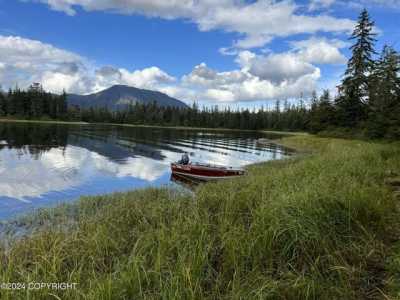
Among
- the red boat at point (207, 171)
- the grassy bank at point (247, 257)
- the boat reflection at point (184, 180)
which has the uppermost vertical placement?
the grassy bank at point (247, 257)

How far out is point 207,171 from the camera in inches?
976

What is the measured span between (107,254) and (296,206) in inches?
162

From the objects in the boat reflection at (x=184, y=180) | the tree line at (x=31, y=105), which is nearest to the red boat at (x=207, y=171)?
the boat reflection at (x=184, y=180)

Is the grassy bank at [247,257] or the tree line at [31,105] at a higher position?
the tree line at [31,105]

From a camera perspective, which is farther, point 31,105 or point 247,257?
point 31,105

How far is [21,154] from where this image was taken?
3244cm

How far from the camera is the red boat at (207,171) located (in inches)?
954

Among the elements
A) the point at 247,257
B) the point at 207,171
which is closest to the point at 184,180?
the point at 207,171

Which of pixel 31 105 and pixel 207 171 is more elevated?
pixel 31 105

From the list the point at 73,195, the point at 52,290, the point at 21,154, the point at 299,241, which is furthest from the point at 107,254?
the point at 21,154

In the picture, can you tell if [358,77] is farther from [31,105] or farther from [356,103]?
[31,105]

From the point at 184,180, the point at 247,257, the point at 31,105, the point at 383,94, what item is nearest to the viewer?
the point at 247,257

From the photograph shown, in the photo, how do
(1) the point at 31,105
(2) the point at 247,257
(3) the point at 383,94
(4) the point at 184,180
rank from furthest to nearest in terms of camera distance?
(1) the point at 31,105, (3) the point at 383,94, (4) the point at 184,180, (2) the point at 247,257

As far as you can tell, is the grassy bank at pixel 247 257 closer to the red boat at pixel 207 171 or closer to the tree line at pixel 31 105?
the red boat at pixel 207 171
